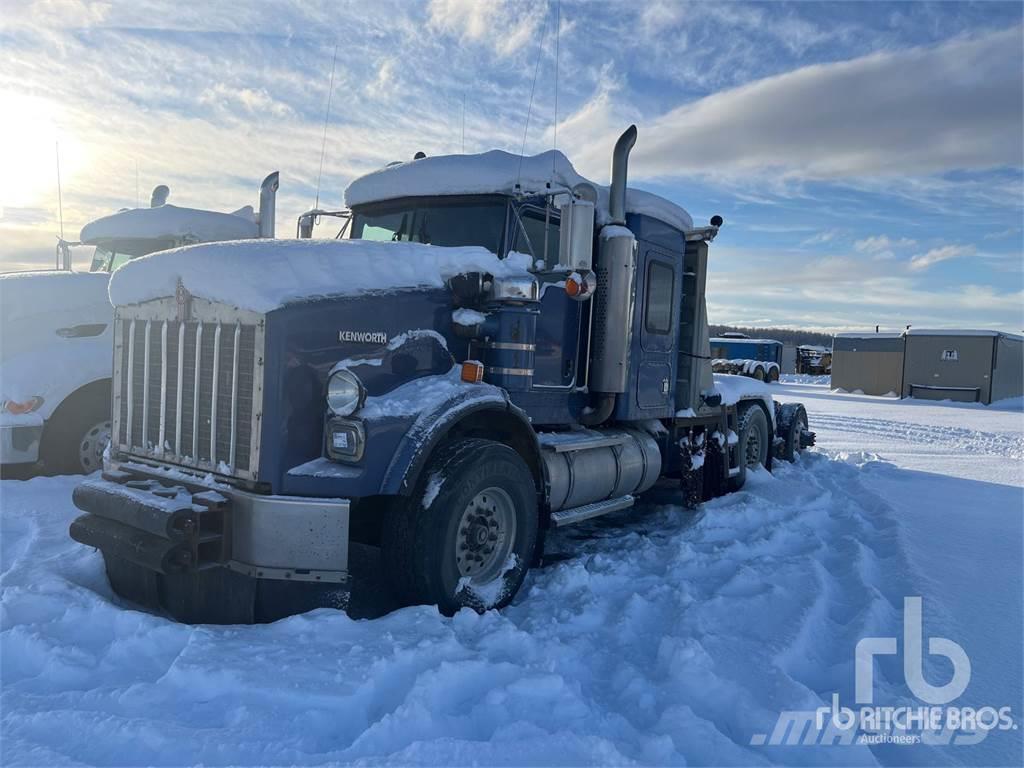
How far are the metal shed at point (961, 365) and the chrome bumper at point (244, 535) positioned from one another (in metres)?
30.2

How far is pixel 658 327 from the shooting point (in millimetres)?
6773

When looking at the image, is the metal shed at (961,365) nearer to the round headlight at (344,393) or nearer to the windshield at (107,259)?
the windshield at (107,259)

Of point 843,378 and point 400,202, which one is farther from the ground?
point 400,202

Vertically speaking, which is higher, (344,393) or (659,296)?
(659,296)

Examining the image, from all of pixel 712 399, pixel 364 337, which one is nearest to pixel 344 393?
pixel 364 337

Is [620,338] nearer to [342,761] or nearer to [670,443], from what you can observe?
[670,443]

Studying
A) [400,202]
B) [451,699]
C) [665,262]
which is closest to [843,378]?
[665,262]

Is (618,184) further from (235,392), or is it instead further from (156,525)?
(156,525)

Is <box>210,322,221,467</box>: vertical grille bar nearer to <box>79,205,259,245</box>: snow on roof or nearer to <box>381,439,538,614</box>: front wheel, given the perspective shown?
<box>381,439,538,614</box>: front wheel

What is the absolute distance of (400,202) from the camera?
5.70 m

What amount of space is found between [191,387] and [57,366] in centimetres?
399

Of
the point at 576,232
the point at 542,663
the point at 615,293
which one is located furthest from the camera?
the point at 615,293

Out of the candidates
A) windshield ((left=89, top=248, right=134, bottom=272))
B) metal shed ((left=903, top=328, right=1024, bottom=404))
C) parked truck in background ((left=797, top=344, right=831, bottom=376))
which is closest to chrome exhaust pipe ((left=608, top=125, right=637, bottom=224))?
windshield ((left=89, top=248, right=134, bottom=272))

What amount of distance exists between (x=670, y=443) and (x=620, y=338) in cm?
198
